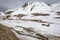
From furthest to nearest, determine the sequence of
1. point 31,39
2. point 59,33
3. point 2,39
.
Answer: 1. point 59,33
2. point 31,39
3. point 2,39

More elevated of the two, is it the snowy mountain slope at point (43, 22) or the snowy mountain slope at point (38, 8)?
the snowy mountain slope at point (38, 8)

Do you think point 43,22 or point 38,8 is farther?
point 38,8

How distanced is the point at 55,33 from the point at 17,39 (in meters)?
5.29

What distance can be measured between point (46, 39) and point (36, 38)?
48.3 inches

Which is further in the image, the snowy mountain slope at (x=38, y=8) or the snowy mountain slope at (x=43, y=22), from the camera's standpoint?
the snowy mountain slope at (x=38, y=8)

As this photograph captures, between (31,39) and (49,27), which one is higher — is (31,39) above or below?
below

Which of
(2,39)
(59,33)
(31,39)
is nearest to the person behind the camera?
(2,39)

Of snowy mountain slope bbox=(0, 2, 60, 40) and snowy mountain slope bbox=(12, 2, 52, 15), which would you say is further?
snowy mountain slope bbox=(12, 2, 52, 15)

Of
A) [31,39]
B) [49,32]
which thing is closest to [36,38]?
[31,39]

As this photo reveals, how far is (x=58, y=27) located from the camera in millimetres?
18453

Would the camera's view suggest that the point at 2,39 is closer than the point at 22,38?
Yes

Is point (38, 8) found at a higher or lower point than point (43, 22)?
higher

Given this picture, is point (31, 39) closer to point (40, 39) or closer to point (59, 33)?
point (40, 39)

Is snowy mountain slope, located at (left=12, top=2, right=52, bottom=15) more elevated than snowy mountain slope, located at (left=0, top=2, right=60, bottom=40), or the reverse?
snowy mountain slope, located at (left=12, top=2, right=52, bottom=15)
